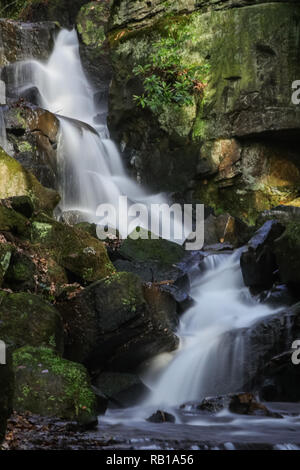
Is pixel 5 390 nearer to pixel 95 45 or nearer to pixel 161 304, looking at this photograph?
pixel 161 304

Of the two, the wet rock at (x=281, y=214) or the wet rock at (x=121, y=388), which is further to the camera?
the wet rock at (x=281, y=214)

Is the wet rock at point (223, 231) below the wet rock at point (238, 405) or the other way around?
the other way around

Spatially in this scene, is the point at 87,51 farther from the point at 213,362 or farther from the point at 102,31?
the point at 213,362

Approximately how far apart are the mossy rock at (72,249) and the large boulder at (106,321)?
1.13 metres

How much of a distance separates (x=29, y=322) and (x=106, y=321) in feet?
4.21

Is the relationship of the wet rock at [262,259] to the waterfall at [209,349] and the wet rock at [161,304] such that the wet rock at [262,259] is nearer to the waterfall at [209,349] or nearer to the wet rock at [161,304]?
the waterfall at [209,349]

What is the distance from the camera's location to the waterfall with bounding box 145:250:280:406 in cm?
659

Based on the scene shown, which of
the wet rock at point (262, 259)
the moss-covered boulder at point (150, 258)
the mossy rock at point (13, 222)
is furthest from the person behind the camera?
the moss-covered boulder at point (150, 258)

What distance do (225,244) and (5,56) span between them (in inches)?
561

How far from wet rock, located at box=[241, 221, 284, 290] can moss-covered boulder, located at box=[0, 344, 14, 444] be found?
6209mm

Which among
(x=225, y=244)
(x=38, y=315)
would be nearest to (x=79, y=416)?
(x=38, y=315)

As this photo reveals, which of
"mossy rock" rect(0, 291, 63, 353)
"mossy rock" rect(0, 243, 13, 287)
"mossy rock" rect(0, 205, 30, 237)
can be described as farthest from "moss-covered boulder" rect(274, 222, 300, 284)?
"mossy rock" rect(0, 243, 13, 287)

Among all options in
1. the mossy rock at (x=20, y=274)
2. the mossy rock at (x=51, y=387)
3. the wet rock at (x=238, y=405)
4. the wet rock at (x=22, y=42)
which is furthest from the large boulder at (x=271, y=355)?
the wet rock at (x=22, y=42)

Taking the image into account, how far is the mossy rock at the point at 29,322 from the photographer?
5195 mm
